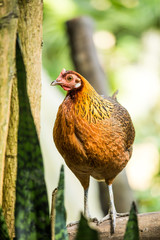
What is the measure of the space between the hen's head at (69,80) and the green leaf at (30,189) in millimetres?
342

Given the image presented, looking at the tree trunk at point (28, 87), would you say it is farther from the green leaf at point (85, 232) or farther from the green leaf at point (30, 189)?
the green leaf at point (85, 232)

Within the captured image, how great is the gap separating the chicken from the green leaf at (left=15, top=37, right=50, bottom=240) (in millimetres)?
316

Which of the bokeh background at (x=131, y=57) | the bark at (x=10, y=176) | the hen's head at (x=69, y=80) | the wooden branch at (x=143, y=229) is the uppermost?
the bokeh background at (x=131, y=57)

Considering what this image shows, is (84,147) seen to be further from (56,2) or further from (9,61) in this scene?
(56,2)

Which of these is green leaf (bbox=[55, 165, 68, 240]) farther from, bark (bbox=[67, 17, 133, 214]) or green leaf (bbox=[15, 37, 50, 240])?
bark (bbox=[67, 17, 133, 214])

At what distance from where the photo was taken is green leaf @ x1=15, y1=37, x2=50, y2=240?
0.73m

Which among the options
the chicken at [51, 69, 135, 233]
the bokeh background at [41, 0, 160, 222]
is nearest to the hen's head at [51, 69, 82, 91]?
the chicken at [51, 69, 135, 233]

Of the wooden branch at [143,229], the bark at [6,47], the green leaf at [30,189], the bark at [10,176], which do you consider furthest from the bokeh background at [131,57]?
the bark at [6,47]

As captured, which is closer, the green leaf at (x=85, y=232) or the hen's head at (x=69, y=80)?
the green leaf at (x=85, y=232)

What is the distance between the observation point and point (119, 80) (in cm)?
480

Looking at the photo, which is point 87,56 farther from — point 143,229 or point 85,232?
point 85,232

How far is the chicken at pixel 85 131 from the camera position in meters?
1.06

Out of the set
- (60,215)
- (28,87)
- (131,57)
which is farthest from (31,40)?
(131,57)

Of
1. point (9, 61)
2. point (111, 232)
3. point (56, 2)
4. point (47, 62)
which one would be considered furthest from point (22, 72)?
point (47, 62)
